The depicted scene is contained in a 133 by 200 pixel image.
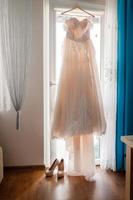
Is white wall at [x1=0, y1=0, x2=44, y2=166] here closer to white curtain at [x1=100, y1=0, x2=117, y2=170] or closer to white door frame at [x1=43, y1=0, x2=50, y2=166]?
white door frame at [x1=43, y1=0, x2=50, y2=166]

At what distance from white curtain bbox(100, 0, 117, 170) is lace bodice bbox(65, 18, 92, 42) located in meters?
0.31

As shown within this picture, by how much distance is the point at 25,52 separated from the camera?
2277mm

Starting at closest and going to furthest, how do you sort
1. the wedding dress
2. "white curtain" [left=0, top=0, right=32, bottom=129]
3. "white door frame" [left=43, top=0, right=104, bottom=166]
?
the wedding dress, "white curtain" [left=0, top=0, right=32, bottom=129], "white door frame" [left=43, top=0, right=104, bottom=166]

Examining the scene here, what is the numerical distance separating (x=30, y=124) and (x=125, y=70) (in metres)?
1.28

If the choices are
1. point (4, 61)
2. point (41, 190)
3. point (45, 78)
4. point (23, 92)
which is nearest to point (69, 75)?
point (45, 78)

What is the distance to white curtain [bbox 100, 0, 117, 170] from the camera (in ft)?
7.55

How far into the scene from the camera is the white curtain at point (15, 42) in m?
2.20

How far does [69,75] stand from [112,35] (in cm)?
72

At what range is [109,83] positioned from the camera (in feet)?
7.72

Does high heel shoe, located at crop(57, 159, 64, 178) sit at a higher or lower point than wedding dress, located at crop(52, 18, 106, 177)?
lower

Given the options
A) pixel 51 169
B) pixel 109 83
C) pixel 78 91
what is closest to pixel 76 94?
pixel 78 91

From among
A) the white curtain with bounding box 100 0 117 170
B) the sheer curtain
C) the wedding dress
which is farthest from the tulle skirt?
the sheer curtain

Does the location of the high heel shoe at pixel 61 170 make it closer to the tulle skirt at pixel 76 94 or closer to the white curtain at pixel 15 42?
the tulle skirt at pixel 76 94

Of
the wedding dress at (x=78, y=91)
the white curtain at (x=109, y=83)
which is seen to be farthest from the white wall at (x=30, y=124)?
the white curtain at (x=109, y=83)
